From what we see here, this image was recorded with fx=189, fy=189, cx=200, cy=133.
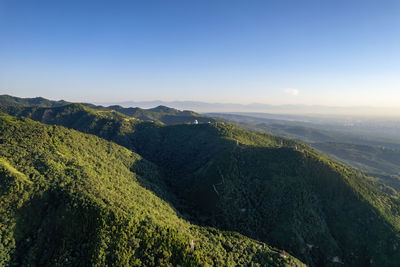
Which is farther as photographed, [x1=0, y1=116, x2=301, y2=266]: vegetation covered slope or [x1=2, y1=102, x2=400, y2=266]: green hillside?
[x1=2, y1=102, x2=400, y2=266]: green hillside

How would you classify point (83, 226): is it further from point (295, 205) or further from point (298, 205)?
point (298, 205)

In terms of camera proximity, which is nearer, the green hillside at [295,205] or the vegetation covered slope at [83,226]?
the vegetation covered slope at [83,226]

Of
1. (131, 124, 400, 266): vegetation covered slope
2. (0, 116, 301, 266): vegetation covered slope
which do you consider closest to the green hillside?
(131, 124, 400, 266): vegetation covered slope

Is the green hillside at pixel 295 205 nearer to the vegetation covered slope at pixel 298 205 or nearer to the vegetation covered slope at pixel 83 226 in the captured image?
the vegetation covered slope at pixel 298 205

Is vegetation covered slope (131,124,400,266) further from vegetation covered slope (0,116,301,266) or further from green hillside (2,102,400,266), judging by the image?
vegetation covered slope (0,116,301,266)

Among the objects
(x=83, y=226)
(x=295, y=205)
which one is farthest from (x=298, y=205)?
(x=83, y=226)

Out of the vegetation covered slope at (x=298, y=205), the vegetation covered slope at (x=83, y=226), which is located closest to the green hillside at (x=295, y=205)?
the vegetation covered slope at (x=298, y=205)

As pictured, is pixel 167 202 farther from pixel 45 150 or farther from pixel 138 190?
pixel 45 150

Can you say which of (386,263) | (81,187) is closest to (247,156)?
(386,263)

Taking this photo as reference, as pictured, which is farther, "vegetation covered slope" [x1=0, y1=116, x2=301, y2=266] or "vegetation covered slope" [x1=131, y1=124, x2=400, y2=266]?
"vegetation covered slope" [x1=131, y1=124, x2=400, y2=266]
